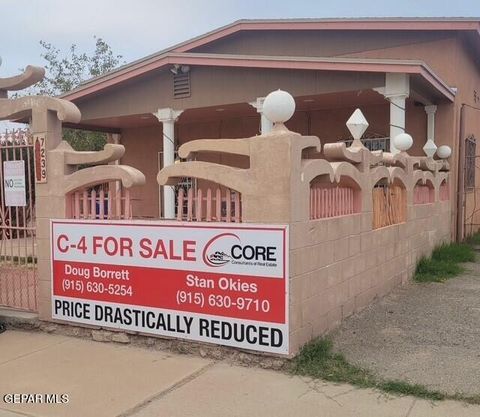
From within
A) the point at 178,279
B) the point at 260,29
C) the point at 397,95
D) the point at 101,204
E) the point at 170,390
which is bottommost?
the point at 170,390

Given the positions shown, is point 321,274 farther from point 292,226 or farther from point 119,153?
point 119,153

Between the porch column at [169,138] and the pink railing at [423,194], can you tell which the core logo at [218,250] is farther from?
the porch column at [169,138]

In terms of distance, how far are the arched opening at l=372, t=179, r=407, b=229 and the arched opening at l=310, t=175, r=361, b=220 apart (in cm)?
70

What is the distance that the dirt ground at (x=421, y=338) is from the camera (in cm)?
430

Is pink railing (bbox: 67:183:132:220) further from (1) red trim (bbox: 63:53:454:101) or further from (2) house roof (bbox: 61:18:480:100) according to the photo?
(2) house roof (bbox: 61:18:480:100)

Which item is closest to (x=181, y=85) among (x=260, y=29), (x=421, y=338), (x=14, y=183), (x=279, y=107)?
(x=260, y=29)

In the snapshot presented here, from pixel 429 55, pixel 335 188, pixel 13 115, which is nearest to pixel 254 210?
pixel 335 188

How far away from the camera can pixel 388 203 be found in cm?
735

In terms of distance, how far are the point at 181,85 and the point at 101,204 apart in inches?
296

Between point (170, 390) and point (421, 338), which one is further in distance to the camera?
point (421, 338)

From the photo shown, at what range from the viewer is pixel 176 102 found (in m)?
12.6

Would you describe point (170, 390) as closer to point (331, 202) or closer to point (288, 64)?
point (331, 202)

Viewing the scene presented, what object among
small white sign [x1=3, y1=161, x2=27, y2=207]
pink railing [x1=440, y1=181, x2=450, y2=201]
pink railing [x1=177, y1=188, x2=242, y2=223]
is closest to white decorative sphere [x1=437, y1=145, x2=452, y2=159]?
pink railing [x1=440, y1=181, x2=450, y2=201]

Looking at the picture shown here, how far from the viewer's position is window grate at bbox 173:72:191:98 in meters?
12.4
